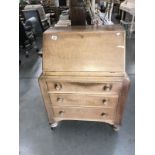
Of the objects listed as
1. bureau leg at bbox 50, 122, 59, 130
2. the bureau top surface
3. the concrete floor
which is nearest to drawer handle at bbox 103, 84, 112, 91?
the bureau top surface

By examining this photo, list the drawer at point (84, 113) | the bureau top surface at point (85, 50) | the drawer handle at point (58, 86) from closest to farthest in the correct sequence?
the bureau top surface at point (85, 50)
the drawer handle at point (58, 86)
the drawer at point (84, 113)

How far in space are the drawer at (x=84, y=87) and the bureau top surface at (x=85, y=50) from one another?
11 cm

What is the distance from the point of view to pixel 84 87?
167 cm

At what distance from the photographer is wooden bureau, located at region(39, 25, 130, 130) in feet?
5.20

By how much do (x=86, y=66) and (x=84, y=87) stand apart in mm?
177

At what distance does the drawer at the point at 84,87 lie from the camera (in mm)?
1634

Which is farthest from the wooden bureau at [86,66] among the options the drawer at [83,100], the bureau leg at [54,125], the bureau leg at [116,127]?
the bureau leg at [54,125]

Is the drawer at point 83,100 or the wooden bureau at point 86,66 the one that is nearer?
the wooden bureau at point 86,66

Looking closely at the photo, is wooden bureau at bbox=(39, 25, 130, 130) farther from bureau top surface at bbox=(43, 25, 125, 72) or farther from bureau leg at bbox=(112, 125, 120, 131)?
bureau leg at bbox=(112, 125, 120, 131)

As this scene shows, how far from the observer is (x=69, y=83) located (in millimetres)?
1672

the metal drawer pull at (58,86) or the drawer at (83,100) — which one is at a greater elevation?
the metal drawer pull at (58,86)

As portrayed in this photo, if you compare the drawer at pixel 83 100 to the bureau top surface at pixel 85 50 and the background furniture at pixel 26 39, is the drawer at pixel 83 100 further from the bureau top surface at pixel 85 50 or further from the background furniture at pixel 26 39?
the background furniture at pixel 26 39
